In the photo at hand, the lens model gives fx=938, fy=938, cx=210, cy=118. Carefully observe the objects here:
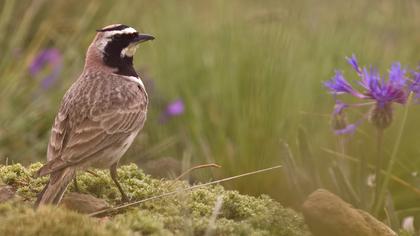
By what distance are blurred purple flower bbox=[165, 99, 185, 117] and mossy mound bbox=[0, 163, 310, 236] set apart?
8.11 ft

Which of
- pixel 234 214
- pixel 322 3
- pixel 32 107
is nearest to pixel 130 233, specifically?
pixel 234 214

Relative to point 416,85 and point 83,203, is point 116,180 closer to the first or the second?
point 83,203

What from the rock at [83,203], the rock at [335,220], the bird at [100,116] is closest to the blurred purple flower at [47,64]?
the bird at [100,116]

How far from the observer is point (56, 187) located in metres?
4.39

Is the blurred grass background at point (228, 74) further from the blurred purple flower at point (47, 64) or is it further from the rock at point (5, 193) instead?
the rock at point (5, 193)

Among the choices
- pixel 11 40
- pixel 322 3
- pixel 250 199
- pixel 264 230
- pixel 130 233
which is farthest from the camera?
pixel 322 3

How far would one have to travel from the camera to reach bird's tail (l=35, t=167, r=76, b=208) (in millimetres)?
4285

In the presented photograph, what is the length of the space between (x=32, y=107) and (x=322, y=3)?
474cm

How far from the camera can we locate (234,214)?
4.50 m

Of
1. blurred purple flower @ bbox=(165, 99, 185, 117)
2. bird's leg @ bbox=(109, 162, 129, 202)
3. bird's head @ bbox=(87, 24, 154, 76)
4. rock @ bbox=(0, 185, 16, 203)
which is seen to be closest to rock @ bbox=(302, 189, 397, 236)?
bird's leg @ bbox=(109, 162, 129, 202)

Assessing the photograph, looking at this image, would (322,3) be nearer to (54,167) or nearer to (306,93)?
(306,93)

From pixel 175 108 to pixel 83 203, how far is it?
11.3ft

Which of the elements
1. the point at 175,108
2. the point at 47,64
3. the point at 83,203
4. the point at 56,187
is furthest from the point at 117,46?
the point at 47,64

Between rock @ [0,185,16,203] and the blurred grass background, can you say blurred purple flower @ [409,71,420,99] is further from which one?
rock @ [0,185,16,203]
